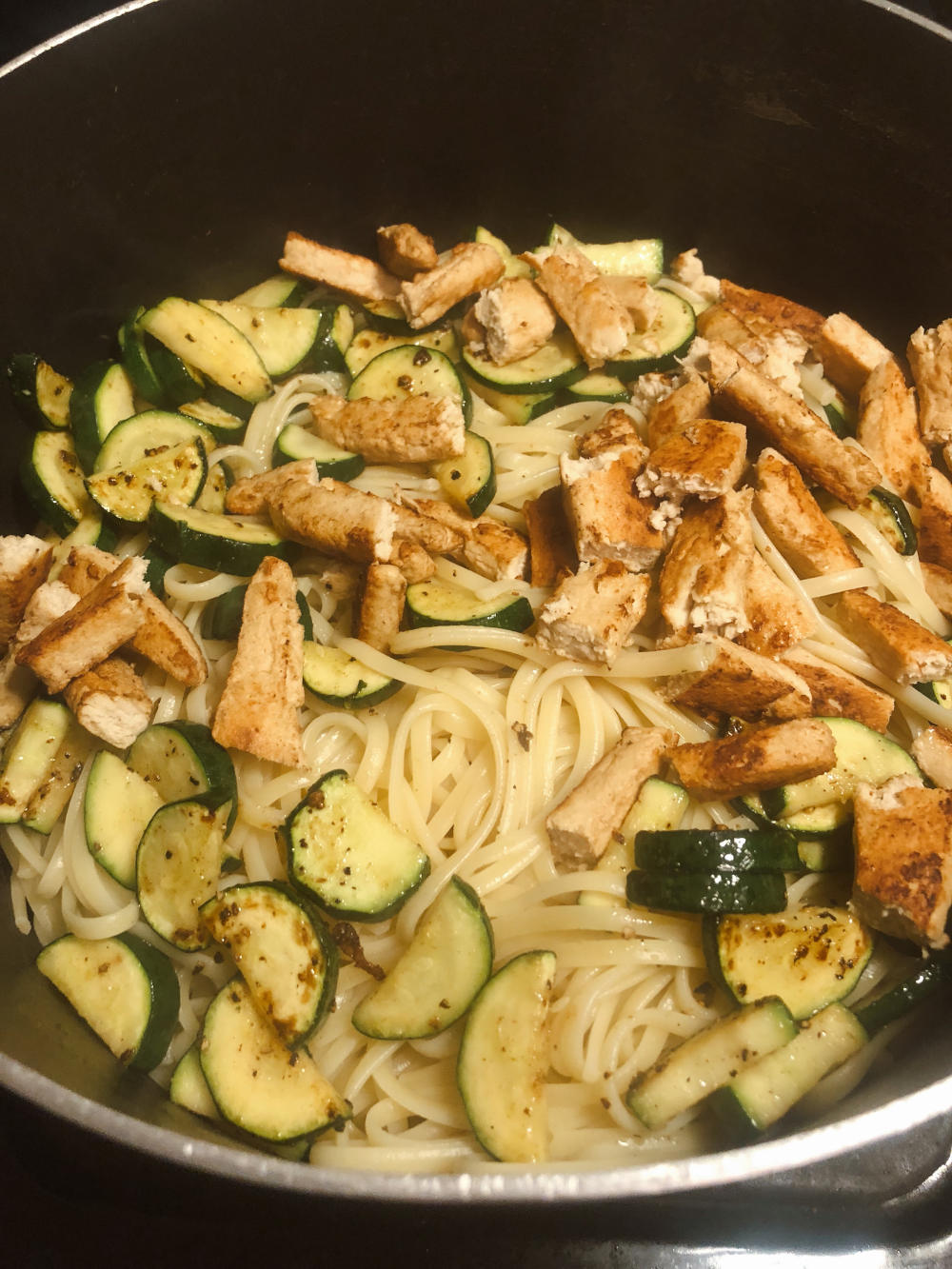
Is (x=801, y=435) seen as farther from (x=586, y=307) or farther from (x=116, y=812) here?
(x=116, y=812)

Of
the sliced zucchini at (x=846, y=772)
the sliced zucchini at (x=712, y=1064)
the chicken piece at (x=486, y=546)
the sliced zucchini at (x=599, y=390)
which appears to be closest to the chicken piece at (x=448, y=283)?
the sliced zucchini at (x=599, y=390)

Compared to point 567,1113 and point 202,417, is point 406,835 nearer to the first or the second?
point 567,1113

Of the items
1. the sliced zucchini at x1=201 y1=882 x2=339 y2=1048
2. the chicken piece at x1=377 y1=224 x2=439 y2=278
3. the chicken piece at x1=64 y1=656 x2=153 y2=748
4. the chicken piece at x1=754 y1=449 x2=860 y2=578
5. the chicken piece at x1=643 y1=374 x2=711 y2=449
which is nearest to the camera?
the sliced zucchini at x1=201 y1=882 x2=339 y2=1048

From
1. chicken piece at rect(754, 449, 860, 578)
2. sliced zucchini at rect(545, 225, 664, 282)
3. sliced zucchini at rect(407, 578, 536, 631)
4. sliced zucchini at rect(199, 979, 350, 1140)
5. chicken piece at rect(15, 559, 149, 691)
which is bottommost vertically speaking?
sliced zucchini at rect(199, 979, 350, 1140)

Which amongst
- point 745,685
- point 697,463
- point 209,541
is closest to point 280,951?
point 209,541

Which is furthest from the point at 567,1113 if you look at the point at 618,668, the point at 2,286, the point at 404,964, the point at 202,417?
the point at 2,286

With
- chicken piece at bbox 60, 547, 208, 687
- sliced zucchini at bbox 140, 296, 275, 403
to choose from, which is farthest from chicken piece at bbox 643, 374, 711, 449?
chicken piece at bbox 60, 547, 208, 687

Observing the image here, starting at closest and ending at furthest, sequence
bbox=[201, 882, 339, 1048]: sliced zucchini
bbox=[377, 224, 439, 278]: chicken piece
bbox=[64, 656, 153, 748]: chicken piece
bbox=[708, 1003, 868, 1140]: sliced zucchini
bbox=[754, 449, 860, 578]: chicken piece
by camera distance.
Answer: bbox=[708, 1003, 868, 1140]: sliced zucchini
bbox=[201, 882, 339, 1048]: sliced zucchini
bbox=[64, 656, 153, 748]: chicken piece
bbox=[754, 449, 860, 578]: chicken piece
bbox=[377, 224, 439, 278]: chicken piece

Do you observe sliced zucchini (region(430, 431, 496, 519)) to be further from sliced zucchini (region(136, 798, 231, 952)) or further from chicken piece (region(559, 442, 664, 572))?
sliced zucchini (region(136, 798, 231, 952))
